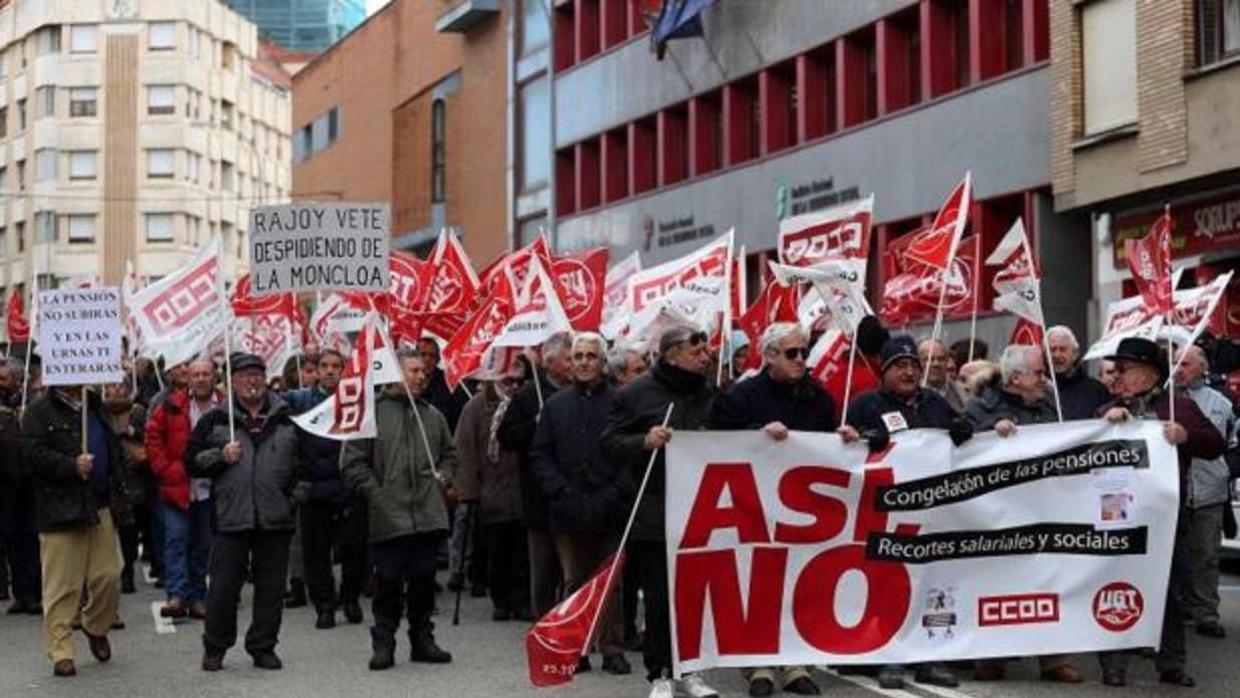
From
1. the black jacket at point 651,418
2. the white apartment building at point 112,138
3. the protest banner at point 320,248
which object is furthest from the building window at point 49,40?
the black jacket at point 651,418

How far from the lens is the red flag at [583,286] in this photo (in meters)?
18.8

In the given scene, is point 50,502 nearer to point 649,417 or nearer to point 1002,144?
point 649,417

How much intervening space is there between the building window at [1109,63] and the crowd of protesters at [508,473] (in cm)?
1386

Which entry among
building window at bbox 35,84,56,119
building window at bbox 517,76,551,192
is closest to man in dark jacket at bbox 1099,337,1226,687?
building window at bbox 517,76,551,192

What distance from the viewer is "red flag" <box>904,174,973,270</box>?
51.4 ft

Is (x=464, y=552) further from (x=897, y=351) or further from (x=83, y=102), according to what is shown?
(x=83, y=102)

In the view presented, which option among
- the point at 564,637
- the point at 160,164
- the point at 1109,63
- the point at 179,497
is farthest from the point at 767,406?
the point at 160,164

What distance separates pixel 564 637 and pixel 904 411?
212 centimetres

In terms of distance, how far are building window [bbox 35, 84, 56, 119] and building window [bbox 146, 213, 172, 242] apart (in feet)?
21.3

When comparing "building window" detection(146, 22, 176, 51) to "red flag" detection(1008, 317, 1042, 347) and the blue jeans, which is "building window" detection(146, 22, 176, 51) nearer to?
the blue jeans

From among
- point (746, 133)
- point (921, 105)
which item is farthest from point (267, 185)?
point (921, 105)

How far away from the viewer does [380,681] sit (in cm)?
1241

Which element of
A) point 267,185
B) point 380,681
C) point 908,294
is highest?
point 267,185

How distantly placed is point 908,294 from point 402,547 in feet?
19.7
